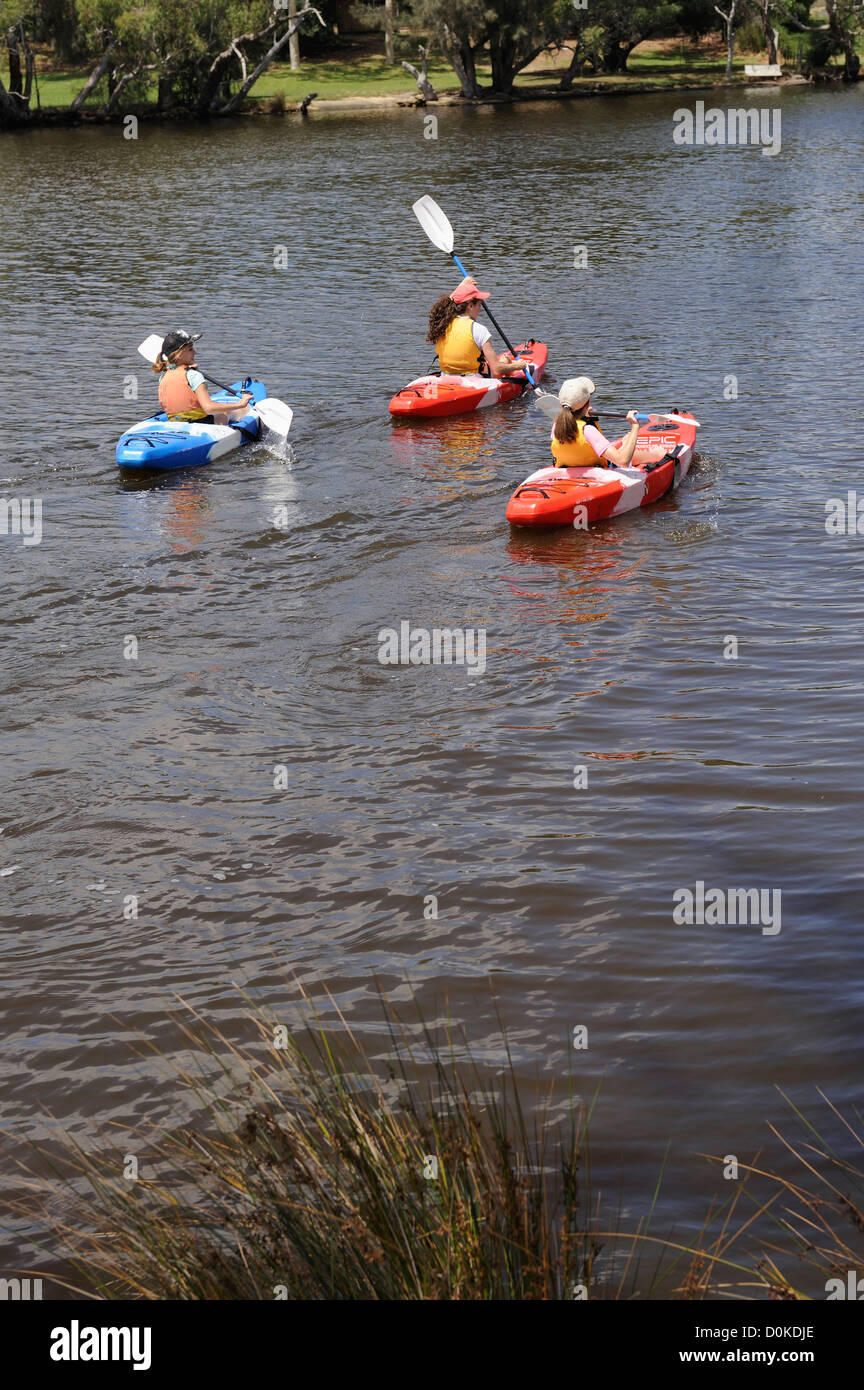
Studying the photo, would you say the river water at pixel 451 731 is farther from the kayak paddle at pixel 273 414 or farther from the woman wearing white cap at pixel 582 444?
the woman wearing white cap at pixel 582 444

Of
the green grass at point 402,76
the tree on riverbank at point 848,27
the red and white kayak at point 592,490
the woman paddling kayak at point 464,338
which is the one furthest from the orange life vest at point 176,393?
the tree on riverbank at point 848,27

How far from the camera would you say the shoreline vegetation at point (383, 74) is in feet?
175

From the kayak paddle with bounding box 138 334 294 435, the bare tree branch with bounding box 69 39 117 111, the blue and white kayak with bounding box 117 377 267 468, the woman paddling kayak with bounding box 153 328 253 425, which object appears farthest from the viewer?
the bare tree branch with bounding box 69 39 117 111

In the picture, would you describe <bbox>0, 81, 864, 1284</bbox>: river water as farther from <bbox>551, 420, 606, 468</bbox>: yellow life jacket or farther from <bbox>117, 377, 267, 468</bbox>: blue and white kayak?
<bbox>551, 420, 606, 468</bbox>: yellow life jacket

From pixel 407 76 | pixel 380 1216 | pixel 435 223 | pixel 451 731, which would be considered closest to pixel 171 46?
pixel 407 76

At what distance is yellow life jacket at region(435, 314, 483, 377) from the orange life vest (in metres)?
3.34

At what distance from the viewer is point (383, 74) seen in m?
60.3

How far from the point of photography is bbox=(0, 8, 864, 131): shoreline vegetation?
53.3 meters

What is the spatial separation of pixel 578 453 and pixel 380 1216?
32.2 ft

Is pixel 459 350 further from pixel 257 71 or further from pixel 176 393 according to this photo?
pixel 257 71

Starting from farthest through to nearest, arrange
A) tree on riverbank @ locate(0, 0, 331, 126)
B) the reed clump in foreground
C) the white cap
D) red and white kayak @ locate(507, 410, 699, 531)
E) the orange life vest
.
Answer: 1. tree on riverbank @ locate(0, 0, 331, 126)
2. the orange life vest
3. red and white kayak @ locate(507, 410, 699, 531)
4. the white cap
5. the reed clump in foreground

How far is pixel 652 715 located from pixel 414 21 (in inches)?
2070

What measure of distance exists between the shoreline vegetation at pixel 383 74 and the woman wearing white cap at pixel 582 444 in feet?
149

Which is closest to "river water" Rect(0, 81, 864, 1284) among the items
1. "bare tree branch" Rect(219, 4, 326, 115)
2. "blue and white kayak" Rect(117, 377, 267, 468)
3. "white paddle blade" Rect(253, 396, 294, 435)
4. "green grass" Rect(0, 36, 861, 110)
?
"blue and white kayak" Rect(117, 377, 267, 468)
